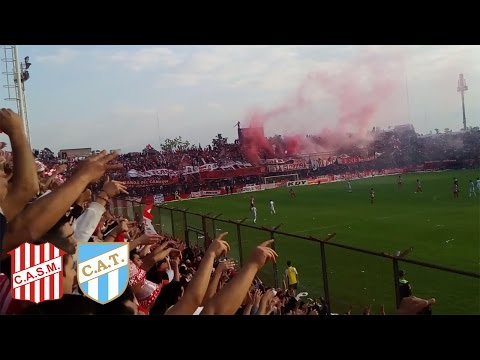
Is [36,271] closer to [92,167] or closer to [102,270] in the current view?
[102,270]

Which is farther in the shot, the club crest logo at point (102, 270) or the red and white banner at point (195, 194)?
the red and white banner at point (195, 194)

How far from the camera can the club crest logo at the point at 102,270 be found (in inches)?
105

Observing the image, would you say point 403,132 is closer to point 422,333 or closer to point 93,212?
point 422,333

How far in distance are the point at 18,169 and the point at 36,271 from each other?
908mm

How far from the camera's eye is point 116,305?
2.52 m

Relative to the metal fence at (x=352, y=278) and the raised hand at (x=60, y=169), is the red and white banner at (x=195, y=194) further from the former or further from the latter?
the raised hand at (x=60, y=169)

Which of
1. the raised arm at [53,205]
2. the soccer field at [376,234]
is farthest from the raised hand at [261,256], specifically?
the soccer field at [376,234]

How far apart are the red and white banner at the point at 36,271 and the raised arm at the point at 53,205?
2.16 ft

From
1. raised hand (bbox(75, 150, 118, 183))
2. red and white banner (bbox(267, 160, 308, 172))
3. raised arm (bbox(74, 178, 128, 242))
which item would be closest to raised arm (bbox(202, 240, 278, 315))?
raised hand (bbox(75, 150, 118, 183))

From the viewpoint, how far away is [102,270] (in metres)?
2.73

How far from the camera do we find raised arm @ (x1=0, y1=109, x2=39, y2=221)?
191cm

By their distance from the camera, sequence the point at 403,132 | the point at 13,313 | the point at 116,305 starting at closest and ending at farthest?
the point at 13,313
the point at 116,305
the point at 403,132
